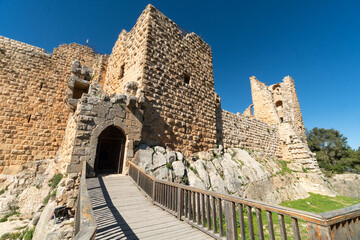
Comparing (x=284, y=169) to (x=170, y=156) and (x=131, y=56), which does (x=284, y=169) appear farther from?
(x=131, y=56)

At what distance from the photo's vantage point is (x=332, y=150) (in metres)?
24.0

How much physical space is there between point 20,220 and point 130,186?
6.16 metres

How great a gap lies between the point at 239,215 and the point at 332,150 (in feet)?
100

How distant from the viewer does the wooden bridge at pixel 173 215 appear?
5.77ft

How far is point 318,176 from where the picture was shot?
42.2ft

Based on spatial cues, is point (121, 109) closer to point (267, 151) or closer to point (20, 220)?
point (20, 220)

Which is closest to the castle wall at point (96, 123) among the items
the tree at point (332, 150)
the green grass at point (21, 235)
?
the green grass at point (21, 235)

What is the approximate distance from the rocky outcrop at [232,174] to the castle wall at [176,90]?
86cm

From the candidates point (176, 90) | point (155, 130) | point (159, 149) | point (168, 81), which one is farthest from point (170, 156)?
point (168, 81)

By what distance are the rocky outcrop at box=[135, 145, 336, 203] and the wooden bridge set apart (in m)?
1.40

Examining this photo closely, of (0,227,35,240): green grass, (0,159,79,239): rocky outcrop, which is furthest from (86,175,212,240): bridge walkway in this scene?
(0,227,35,240): green grass

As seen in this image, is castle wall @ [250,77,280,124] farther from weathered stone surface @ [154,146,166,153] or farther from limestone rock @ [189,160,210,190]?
weathered stone surface @ [154,146,166,153]

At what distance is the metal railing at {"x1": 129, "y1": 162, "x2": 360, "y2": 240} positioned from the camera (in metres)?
1.71

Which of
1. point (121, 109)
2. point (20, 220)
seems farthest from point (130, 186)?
point (20, 220)
